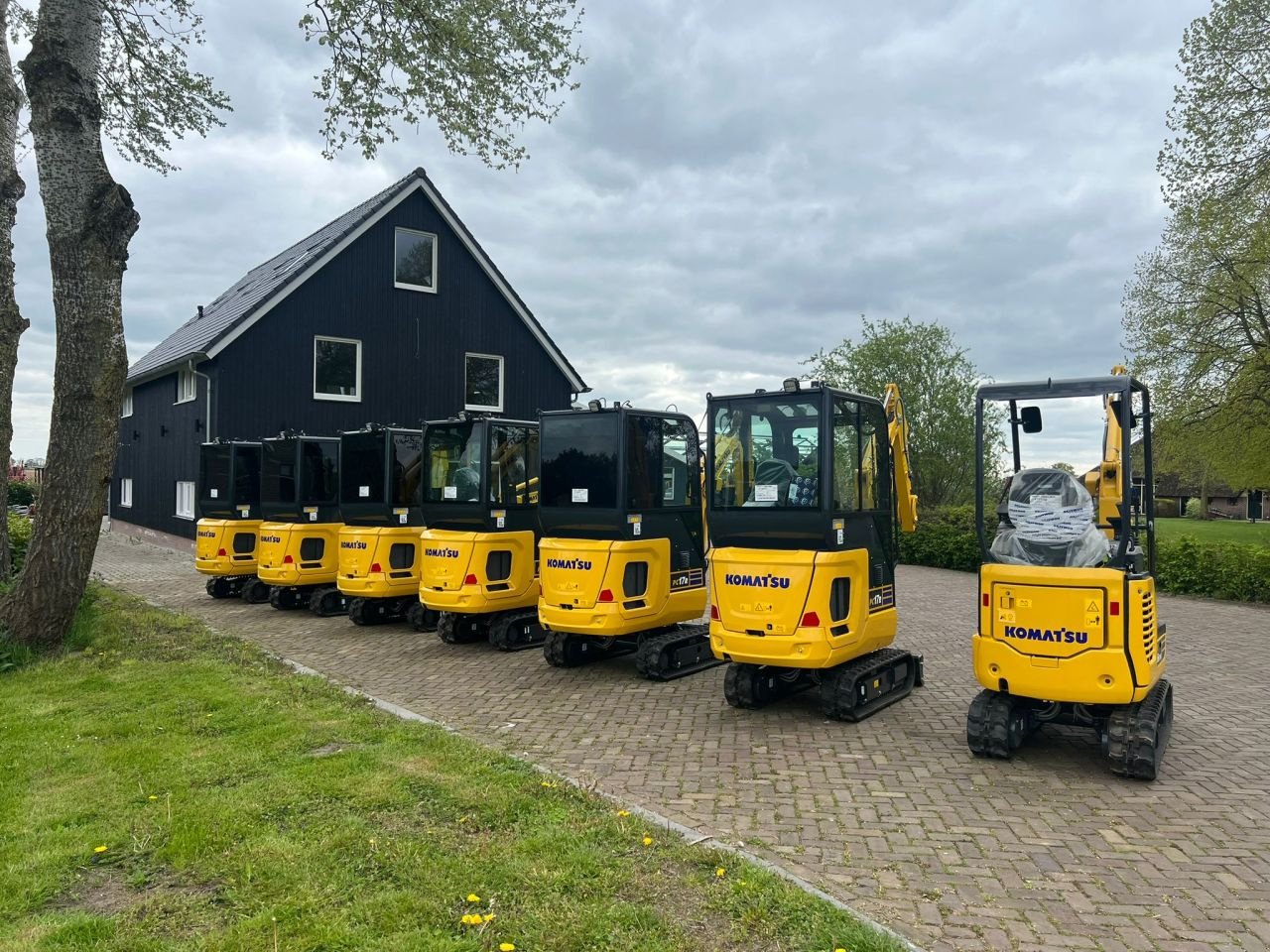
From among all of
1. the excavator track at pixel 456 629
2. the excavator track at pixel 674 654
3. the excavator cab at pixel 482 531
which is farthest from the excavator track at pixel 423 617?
the excavator track at pixel 674 654

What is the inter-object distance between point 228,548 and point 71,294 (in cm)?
558

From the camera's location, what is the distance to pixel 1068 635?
5555 mm

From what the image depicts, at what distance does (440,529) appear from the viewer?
10.2m

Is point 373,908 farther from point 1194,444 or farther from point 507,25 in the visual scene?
point 1194,444

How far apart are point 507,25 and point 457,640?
7354 mm

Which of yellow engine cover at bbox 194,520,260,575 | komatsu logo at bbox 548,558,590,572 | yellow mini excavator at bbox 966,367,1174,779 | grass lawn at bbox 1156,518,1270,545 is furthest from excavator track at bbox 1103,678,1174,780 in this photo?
grass lawn at bbox 1156,518,1270,545

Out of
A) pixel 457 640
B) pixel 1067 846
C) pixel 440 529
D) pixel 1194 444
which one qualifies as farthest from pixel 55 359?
pixel 1194 444

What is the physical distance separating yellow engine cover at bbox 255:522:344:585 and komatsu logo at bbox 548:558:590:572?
5377mm

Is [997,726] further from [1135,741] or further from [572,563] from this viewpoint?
[572,563]

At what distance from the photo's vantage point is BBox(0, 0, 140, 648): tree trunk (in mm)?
8852

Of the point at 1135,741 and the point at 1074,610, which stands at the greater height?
the point at 1074,610

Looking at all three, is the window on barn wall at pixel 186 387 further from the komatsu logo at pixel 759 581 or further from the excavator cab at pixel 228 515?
the komatsu logo at pixel 759 581

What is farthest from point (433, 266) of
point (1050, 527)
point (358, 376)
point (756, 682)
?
point (1050, 527)

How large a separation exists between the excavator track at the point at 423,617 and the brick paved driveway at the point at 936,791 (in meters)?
1.60
